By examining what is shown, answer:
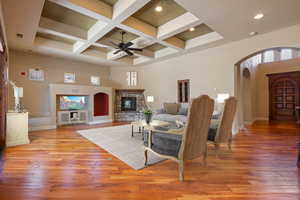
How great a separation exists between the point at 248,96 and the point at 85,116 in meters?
8.14

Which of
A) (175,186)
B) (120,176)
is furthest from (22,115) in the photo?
(175,186)

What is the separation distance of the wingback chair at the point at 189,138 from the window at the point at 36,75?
6233mm

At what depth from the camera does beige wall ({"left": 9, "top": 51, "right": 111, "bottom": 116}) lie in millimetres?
5648

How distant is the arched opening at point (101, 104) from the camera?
7653 millimetres

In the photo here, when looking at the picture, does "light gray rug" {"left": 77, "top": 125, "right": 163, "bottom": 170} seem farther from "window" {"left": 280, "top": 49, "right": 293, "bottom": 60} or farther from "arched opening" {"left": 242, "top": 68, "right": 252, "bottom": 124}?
"window" {"left": 280, "top": 49, "right": 293, "bottom": 60}

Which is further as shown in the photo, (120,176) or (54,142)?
A: (54,142)

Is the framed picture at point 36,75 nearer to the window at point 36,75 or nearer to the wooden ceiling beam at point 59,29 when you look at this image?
the window at point 36,75

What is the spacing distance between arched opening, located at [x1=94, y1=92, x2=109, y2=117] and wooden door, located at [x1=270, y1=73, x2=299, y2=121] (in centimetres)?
888

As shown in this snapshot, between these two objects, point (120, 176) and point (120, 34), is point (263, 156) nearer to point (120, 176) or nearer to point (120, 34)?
point (120, 176)

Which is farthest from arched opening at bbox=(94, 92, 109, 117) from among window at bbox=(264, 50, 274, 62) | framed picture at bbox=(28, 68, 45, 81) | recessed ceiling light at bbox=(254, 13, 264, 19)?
window at bbox=(264, 50, 274, 62)

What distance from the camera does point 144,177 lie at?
2.25m

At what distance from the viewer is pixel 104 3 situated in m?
3.29

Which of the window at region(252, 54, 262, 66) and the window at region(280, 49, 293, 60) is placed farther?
the window at region(252, 54, 262, 66)

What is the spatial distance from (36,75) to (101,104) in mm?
3108
